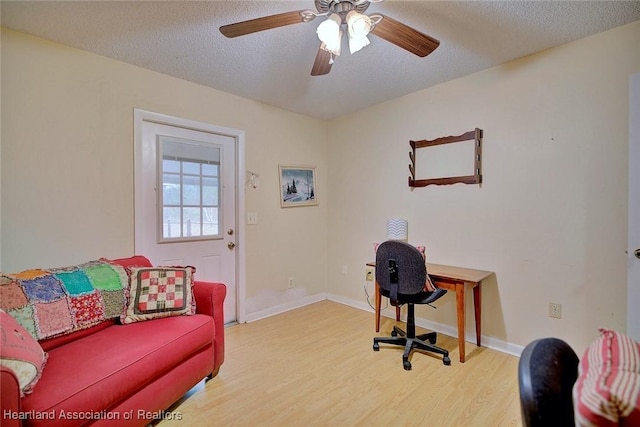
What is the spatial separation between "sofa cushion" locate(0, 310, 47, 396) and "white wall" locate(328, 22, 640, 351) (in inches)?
110

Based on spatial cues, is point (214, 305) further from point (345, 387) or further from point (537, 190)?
point (537, 190)

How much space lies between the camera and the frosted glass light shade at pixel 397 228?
3090 millimetres

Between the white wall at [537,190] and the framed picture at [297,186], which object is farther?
the framed picture at [297,186]

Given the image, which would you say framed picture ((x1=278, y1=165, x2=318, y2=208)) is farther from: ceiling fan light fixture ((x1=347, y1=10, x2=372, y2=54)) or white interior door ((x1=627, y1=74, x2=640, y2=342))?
Answer: white interior door ((x1=627, y1=74, x2=640, y2=342))

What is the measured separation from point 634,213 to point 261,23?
93.4 inches

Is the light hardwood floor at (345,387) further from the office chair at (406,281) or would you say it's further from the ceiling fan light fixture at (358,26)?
the ceiling fan light fixture at (358,26)

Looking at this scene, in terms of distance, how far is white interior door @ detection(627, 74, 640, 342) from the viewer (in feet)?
5.92

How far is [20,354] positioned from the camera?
47.3 inches

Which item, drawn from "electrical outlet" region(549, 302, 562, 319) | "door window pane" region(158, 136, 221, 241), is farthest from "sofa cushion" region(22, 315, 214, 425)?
"electrical outlet" region(549, 302, 562, 319)

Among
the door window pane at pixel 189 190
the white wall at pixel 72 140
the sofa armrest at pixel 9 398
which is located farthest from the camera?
the door window pane at pixel 189 190

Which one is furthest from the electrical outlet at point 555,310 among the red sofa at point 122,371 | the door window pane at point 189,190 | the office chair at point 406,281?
the door window pane at point 189,190

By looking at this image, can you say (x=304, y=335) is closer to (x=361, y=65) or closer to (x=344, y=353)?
(x=344, y=353)

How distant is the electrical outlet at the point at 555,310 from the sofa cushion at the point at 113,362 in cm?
242

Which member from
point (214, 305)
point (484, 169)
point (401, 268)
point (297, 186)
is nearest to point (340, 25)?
point (401, 268)
